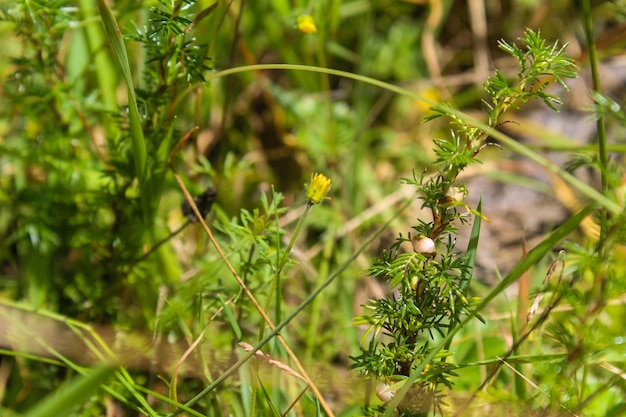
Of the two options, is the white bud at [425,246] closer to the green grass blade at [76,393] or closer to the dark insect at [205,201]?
the green grass blade at [76,393]

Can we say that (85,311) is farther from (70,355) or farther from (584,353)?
(584,353)

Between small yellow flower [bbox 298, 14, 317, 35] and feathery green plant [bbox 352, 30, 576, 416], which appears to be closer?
feathery green plant [bbox 352, 30, 576, 416]

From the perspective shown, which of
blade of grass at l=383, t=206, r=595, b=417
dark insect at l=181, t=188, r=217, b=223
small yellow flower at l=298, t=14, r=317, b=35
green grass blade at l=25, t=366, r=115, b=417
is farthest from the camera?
small yellow flower at l=298, t=14, r=317, b=35

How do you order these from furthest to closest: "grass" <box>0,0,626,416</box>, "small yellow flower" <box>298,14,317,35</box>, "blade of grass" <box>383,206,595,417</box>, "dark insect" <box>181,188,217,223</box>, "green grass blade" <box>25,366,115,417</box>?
1. "small yellow flower" <box>298,14,317,35</box>
2. "dark insect" <box>181,188,217,223</box>
3. "grass" <box>0,0,626,416</box>
4. "blade of grass" <box>383,206,595,417</box>
5. "green grass blade" <box>25,366,115,417</box>

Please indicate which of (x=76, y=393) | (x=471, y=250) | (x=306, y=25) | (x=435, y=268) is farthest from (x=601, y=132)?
(x=76, y=393)

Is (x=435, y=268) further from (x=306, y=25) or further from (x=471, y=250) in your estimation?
(x=306, y=25)

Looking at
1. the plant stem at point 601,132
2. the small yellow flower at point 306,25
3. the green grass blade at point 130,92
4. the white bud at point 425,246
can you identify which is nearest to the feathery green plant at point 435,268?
the white bud at point 425,246

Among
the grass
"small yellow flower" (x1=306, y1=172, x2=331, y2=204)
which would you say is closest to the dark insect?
the grass

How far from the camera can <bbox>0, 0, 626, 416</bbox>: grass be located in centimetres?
112

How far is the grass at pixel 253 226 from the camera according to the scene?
112 centimetres

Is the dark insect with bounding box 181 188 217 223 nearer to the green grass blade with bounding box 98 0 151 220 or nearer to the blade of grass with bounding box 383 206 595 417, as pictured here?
the green grass blade with bounding box 98 0 151 220

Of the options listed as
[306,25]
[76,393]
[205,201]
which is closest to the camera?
[76,393]

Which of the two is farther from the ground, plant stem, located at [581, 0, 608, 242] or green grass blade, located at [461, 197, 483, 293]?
plant stem, located at [581, 0, 608, 242]

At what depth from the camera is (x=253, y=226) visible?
134cm
